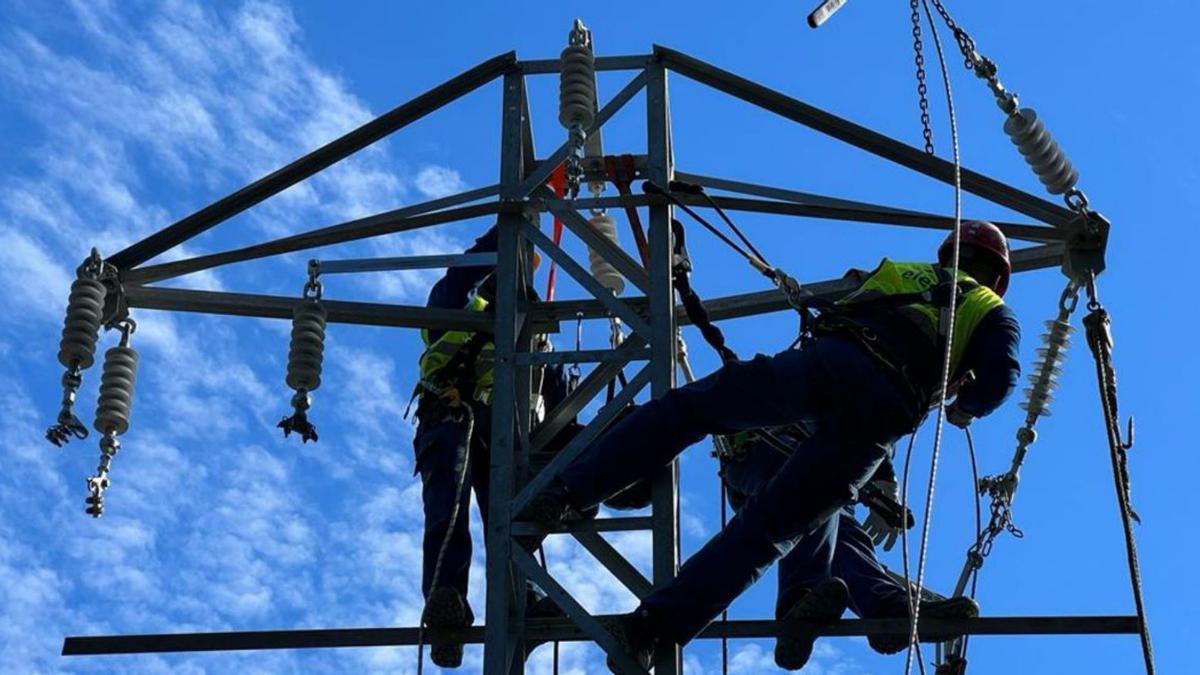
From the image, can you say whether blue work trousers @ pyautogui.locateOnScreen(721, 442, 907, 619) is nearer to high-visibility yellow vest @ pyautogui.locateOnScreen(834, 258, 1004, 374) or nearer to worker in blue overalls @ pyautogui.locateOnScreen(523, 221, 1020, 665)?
worker in blue overalls @ pyautogui.locateOnScreen(523, 221, 1020, 665)

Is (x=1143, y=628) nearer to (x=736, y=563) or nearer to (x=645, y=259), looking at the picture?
(x=736, y=563)

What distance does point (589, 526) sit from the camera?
997 centimetres

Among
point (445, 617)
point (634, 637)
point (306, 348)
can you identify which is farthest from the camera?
point (306, 348)

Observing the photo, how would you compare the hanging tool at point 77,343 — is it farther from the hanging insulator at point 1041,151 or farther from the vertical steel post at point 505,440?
the hanging insulator at point 1041,151

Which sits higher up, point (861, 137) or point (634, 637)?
point (861, 137)

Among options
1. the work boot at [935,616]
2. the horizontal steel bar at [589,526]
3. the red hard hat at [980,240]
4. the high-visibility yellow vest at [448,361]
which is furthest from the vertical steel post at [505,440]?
the red hard hat at [980,240]

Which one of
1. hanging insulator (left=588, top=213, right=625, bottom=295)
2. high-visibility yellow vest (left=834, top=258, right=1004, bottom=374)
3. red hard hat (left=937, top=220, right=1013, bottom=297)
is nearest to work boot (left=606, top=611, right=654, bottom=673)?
high-visibility yellow vest (left=834, top=258, right=1004, bottom=374)

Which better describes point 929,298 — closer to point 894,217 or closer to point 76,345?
point 894,217

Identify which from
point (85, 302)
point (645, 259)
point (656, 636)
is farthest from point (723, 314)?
point (85, 302)

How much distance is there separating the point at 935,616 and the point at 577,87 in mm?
3036

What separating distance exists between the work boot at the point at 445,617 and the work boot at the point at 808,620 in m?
1.51

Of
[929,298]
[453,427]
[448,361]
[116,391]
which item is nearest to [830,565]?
[929,298]

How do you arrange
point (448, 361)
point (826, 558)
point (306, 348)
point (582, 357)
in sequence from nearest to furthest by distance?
1. point (582, 357)
2. point (306, 348)
3. point (826, 558)
4. point (448, 361)

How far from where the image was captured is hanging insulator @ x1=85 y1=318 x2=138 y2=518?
1088cm
